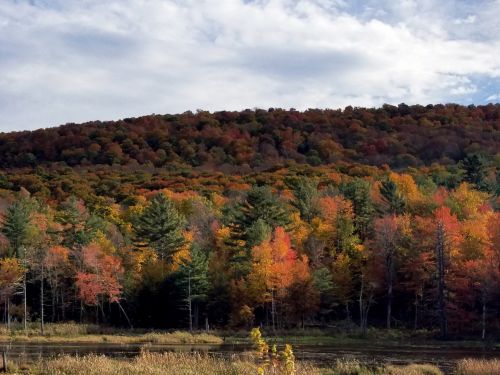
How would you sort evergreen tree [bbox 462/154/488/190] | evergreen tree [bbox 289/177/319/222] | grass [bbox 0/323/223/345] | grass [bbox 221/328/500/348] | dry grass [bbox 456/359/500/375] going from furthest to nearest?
1. evergreen tree [bbox 462/154/488/190]
2. evergreen tree [bbox 289/177/319/222]
3. grass [bbox 0/323/223/345]
4. grass [bbox 221/328/500/348]
5. dry grass [bbox 456/359/500/375]

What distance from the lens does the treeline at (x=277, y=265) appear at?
6022cm

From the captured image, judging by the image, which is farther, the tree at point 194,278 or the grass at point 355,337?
the tree at point 194,278

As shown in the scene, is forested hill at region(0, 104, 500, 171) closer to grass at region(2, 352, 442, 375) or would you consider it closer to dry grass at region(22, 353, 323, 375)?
grass at region(2, 352, 442, 375)

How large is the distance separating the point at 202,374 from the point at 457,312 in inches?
1618

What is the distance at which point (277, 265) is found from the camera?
61.4 metres

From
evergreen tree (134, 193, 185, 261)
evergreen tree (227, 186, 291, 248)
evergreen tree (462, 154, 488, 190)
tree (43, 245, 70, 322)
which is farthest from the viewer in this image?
evergreen tree (462, 154, 488, 190)

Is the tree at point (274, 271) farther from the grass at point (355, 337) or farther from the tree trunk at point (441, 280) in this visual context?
the tree trunk at point (441, 280)

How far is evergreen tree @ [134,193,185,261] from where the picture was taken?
71.9 meters

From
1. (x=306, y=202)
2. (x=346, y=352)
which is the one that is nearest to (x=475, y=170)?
(x=306, y=202)

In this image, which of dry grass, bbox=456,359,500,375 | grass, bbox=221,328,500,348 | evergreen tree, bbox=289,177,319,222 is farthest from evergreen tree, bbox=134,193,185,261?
dry grass, bbox=456,359,500,375

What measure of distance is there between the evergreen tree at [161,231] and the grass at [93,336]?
43.5ft

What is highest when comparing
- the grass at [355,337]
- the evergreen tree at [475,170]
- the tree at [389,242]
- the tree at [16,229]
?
the evergreen tree at [475,170]

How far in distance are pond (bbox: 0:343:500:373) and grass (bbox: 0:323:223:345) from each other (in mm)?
3803

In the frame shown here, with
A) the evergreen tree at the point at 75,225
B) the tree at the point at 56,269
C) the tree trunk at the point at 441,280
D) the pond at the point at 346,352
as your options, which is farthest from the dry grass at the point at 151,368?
the evergreen tree at the point at 75,225
